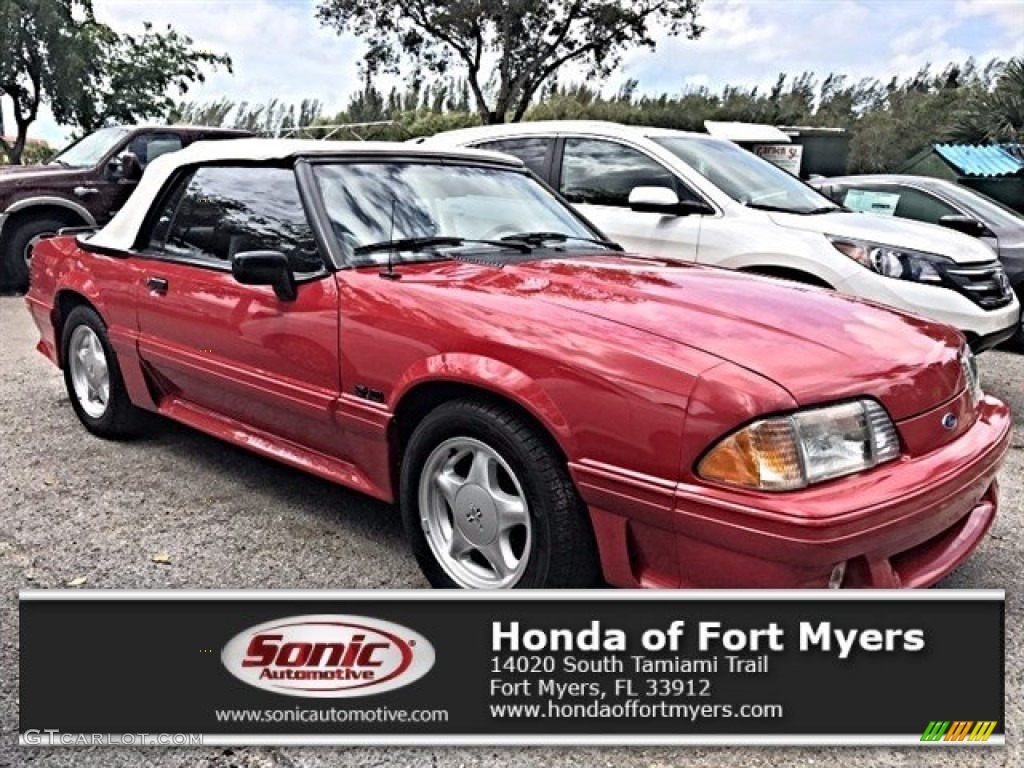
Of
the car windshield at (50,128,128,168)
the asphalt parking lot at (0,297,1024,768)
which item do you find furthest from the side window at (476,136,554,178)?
the car windshield at (50,128,128,168)

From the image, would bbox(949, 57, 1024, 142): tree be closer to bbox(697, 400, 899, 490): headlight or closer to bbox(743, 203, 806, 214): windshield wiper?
bbox(743, 203, 806, 214): windshield wiper

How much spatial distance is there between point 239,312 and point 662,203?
270 cm

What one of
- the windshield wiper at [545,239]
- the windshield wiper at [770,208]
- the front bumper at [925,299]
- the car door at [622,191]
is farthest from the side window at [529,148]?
the windshield wiper at [545,239]

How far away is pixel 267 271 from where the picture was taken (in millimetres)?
3168

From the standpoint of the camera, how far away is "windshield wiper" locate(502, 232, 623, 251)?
3.61 meters

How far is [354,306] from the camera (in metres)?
3.03

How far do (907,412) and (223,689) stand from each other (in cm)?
192

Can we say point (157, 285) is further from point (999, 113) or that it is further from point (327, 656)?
point (999, 113)

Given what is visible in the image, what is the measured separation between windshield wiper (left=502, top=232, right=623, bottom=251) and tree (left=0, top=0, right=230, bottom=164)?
54.0 feet

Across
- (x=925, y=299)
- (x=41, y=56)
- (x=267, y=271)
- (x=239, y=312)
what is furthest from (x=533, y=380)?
(x=41, y=56)

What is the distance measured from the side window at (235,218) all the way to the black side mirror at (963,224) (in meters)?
5.54

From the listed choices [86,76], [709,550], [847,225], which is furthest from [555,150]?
[86,76]

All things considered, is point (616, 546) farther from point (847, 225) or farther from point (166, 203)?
point (847, 225)

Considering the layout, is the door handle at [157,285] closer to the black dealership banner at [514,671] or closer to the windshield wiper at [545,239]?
the windshield wiper at [545,239]
